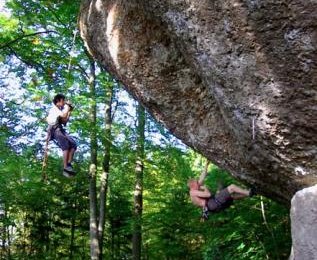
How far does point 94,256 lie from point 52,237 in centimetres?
849

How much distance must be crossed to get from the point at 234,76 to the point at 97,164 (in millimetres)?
12335

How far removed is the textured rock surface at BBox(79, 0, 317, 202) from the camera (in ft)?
13.6

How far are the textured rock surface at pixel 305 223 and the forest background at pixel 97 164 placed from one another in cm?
436

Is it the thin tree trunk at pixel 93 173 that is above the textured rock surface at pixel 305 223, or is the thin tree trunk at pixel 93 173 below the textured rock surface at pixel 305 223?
above

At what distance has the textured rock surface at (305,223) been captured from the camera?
417cm

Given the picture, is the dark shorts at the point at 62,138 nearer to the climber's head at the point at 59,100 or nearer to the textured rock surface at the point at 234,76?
the climber's head at the point at 59,100

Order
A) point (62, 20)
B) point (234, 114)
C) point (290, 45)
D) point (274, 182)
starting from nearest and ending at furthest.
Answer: point (290, 45)
point (234, 114)
point (274, 182)
point (62, 20)

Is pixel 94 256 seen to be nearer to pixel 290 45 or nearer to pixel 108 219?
pixel 108 219

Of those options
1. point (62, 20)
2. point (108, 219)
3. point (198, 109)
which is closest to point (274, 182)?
point (198, 109)

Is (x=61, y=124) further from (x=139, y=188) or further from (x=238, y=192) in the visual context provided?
(x=139, y=188)

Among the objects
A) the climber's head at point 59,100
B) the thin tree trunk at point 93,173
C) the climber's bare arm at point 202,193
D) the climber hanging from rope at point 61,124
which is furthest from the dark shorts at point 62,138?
the thin tree trunk at point 93,173

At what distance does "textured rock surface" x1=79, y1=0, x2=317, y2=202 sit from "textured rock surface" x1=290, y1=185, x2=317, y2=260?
0.30m

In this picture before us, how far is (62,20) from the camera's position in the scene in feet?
41.2

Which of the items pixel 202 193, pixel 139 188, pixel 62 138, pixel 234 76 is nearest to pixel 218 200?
pixel 202 193
